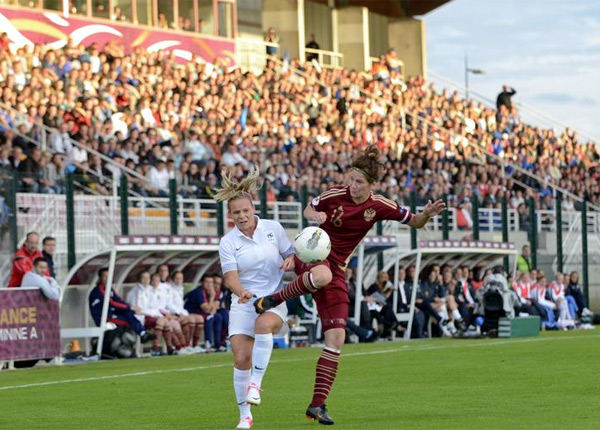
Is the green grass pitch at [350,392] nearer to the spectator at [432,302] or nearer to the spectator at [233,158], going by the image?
the spectator at [432,302]

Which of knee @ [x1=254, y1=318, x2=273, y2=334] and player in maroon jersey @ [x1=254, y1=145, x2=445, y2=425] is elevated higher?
player in maroon jersey @ [x1=254, y1=145, x2=445, y2=425]

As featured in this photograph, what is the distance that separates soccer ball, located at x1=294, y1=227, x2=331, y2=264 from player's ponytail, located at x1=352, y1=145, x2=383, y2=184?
707mm

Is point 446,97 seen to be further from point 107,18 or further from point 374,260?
point 374,260

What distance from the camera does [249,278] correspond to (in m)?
11.8

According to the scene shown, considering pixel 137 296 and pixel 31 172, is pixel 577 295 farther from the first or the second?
pixel 31 172

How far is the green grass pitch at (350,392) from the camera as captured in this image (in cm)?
1191

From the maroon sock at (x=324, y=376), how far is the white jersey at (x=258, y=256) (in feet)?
2.30

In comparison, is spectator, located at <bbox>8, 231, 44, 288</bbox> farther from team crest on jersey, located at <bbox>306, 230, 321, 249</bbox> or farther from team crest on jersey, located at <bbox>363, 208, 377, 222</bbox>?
team crest on jersey, located at <bbox>306, 230, 321, 249</bbox>

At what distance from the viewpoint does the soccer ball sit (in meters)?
11.7

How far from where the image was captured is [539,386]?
15000 millimetres

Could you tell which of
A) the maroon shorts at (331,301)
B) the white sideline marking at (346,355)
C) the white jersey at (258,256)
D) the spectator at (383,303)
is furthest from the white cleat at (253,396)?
the spectator at (383,303)

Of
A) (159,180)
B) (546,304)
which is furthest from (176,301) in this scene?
(546,304)

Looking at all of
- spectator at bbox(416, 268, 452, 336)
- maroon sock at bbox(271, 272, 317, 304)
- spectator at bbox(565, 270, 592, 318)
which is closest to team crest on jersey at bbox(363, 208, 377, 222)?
maroon sock at bbox(271, 272, 317, 304)

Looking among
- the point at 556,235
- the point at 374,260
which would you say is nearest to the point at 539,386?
the point at 374,260
